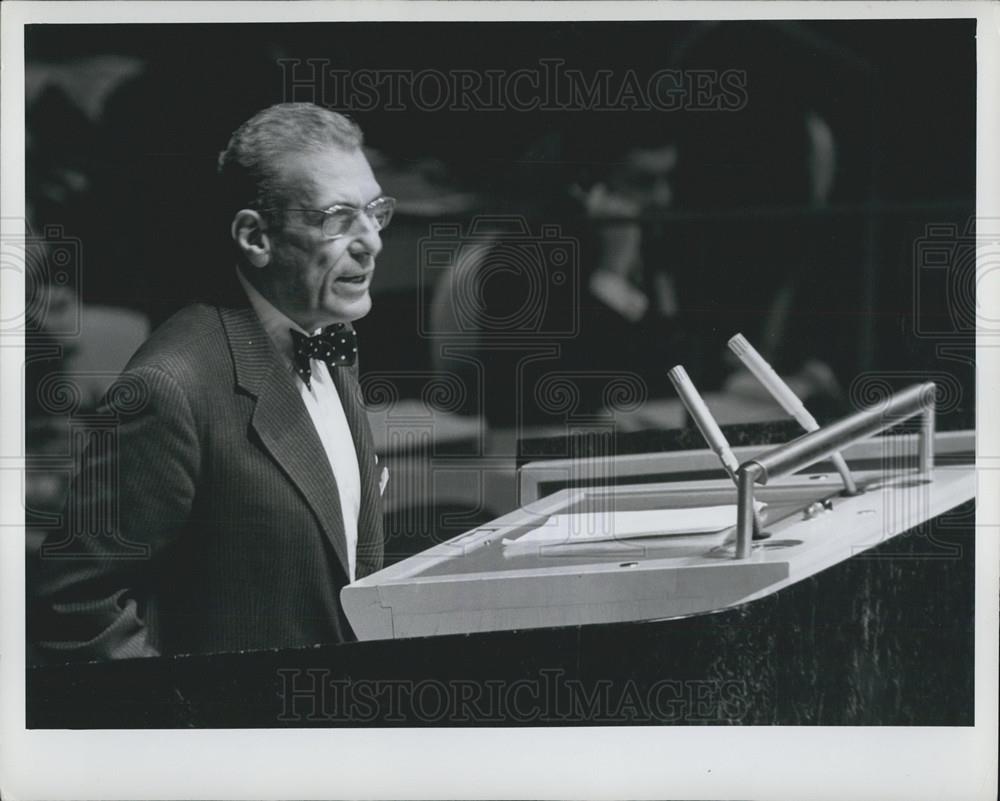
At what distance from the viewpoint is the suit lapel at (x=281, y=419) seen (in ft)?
9.60

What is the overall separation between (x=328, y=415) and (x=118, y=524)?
21.9 inches

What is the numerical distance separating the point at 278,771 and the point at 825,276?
5.84ft

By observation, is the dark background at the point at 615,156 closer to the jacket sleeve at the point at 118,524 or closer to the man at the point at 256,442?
the man at the point at 256,442

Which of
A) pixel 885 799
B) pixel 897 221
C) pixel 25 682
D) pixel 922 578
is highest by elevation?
pixel 897 221

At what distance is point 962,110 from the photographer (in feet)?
9.96

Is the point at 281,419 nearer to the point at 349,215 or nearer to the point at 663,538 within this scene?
the point at 349,215

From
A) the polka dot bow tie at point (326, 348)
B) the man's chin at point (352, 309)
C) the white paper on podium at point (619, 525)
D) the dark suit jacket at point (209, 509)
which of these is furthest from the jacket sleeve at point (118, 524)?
the white paper on podium at point (619, 525)

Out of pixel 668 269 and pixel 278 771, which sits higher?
pixel 668 269

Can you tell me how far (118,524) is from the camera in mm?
3000

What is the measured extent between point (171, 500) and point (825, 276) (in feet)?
5.37

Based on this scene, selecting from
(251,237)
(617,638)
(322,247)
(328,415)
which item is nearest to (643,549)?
(617,638)

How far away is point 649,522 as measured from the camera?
2.95 metres

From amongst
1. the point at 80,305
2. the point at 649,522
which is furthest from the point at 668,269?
the point at 80,305

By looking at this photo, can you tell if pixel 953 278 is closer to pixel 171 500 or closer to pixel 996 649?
pixel 996 649
